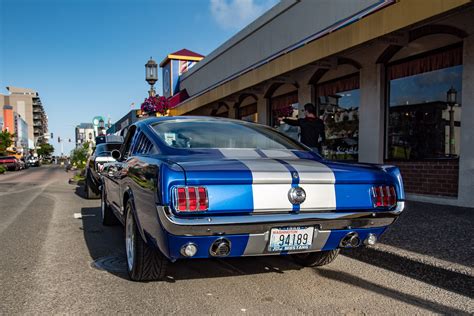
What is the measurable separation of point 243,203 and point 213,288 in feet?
3.58

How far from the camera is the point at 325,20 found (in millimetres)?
10367

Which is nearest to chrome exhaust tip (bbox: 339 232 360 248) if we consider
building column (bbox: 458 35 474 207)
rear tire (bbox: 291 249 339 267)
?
rear tire (bbox: 291 249 339 267)

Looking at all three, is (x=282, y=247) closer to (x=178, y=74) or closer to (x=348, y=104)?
(x=348, y=104)

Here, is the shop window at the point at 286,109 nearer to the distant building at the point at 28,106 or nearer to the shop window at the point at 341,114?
the shop window at the point at 341,114

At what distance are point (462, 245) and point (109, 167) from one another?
4224 millimetres

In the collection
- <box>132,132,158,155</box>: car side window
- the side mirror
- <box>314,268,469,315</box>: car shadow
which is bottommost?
<box>314,268,469,315</box>: car shadow

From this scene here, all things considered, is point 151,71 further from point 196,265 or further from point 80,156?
point 196,265

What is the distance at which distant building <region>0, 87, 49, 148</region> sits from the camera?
5217 inches

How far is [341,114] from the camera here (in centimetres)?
1062

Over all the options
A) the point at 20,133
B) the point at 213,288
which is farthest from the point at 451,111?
the point at 20,133

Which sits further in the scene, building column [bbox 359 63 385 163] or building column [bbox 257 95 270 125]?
building column [bbox 257 95 270 125]

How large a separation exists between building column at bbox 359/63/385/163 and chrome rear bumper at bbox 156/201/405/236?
6.13 metres

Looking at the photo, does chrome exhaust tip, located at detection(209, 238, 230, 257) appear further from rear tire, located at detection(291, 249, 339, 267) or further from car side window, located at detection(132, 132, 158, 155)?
rear tire, located at detection(291, 249, 339, 267)

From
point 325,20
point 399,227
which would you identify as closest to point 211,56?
point 325,20
